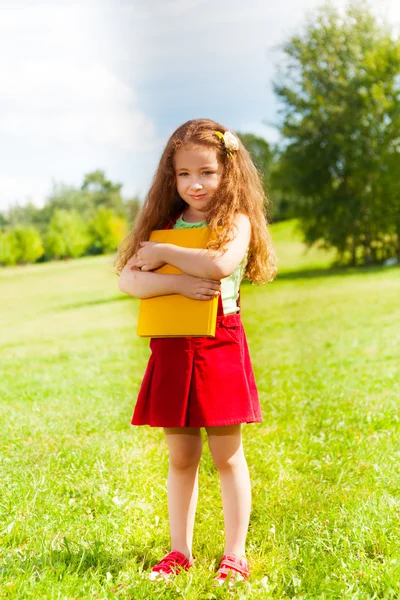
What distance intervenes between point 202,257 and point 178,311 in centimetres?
15

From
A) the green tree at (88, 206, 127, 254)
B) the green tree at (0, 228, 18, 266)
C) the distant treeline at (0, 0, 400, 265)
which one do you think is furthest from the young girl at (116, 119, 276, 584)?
the distant treeline at (0, 0, 400, 265)

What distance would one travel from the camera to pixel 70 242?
10.9m

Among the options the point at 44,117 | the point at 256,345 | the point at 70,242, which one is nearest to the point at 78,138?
the point at 44,117

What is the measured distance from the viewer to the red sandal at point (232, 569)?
1.91 m

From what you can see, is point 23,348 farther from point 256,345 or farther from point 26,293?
point 26,293

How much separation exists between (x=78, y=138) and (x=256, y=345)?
375cm

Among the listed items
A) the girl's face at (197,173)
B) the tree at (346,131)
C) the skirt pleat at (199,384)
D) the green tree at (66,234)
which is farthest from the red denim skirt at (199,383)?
the tree at (346,131)

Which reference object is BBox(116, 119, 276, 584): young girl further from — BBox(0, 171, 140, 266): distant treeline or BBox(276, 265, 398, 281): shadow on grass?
BBox(276, 265, 398, 281): shadow on grass

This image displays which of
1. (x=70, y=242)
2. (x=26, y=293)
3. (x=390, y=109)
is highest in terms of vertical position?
(x=390, y=109)

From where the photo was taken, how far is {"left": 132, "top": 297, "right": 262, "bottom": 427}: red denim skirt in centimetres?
186

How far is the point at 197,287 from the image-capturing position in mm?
1854

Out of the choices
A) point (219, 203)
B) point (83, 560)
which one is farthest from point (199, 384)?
point (83, 560)

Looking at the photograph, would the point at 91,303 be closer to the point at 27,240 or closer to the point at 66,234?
the point at 27,240

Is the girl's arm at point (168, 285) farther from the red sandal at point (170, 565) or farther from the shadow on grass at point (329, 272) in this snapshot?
the shadow on grass at point (329, 272)
